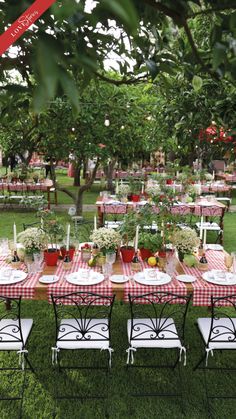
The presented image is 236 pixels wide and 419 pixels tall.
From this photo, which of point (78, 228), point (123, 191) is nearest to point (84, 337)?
point (78, 228)

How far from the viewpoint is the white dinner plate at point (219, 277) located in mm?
4008

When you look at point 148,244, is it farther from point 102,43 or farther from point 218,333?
point 102,43

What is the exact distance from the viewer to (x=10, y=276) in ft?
13.4

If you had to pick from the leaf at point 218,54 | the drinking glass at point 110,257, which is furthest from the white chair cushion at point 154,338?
the leaf at point 218,54

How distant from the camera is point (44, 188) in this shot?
1255 cm

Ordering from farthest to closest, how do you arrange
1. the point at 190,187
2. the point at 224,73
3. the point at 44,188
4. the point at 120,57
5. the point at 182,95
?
the point at 44,188 < the point at 190,187 < the point at 182,95 < the point at 120,57 < the point at 224,73

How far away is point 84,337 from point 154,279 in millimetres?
947

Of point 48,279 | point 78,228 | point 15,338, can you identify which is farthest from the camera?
point 78,228

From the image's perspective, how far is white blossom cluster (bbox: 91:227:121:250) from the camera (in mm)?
4438

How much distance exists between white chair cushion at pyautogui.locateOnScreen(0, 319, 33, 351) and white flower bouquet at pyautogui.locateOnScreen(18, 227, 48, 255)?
794 millimetres

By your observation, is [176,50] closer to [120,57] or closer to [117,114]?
[120,57]

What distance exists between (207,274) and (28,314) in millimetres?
2422

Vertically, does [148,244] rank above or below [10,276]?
above

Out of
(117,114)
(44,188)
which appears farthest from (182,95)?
(44,188)
